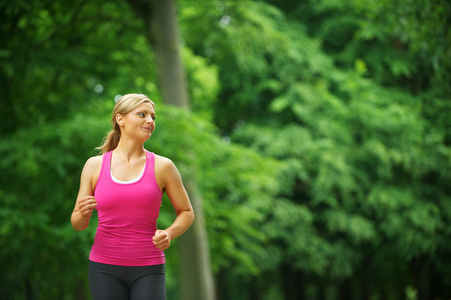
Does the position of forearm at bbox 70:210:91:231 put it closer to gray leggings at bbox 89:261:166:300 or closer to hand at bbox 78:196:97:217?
hand at bbox 78:196:97:217

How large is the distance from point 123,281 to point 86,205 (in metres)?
0.35

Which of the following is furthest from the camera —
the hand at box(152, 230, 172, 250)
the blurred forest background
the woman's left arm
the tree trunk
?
the tree trunk

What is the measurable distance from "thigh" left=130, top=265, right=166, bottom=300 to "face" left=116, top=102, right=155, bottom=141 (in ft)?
1.82

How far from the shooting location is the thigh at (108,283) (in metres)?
2.28

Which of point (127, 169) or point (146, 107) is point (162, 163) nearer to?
point (127, 169)

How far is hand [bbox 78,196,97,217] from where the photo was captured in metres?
2.29

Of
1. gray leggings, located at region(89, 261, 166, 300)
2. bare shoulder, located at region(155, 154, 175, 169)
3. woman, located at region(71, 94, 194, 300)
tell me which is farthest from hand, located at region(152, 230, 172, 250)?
bare shoulder, located at region(155, 154, 175, 169)

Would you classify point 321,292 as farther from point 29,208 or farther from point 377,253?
point 29,208

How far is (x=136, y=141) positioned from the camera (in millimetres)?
2402

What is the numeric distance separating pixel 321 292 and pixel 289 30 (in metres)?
11.0

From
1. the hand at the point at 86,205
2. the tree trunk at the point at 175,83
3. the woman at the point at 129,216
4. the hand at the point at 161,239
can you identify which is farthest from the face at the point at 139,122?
the tree trunk at the point at 175,83

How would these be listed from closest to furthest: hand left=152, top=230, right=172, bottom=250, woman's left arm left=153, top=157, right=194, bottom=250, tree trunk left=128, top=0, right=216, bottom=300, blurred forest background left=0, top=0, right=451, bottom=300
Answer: hand left=152, top=230, right=172, bottom=250
woman's left arm left=153, top=157, right=194, bottom=250
blurred forest background left=0, top=0, right=451, bottom=300
tree trunk left=128, top=0, right=216, bottom=300

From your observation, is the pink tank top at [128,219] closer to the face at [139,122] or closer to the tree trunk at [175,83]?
the face at [139,122]

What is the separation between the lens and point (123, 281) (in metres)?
2.31
